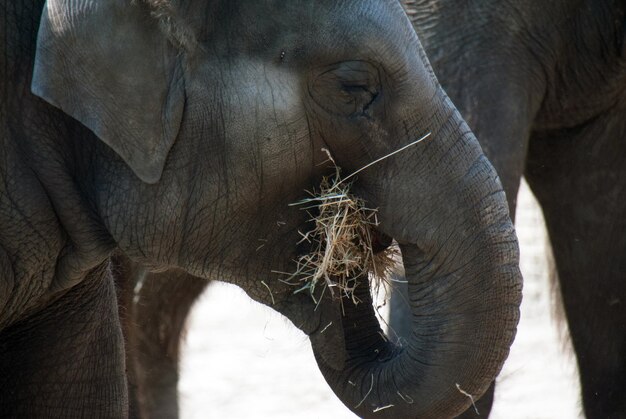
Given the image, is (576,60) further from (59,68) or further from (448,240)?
(59,68)

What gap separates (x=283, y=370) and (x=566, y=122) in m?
2.09

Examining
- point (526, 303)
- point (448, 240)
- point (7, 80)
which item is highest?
point (7, 80)

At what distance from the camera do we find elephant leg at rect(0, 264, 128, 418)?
10.7 ft

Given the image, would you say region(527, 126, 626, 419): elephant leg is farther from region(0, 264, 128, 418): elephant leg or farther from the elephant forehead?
the elephant forehead

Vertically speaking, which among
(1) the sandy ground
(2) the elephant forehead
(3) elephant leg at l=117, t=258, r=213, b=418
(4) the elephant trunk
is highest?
(2) the elephant forehead

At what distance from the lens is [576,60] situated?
4441 millimetres

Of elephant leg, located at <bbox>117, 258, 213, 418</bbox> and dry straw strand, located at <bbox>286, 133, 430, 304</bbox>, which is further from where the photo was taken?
elephant leg, located at <bbox>117, 258, 213, 418</bbox>

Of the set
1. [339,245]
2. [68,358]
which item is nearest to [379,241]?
[339,245]

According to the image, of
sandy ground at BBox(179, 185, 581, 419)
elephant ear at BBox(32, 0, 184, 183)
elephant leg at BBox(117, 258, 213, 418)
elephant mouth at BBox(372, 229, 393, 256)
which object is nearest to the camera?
elephant ear at BBox(32, 0, 184, 183)

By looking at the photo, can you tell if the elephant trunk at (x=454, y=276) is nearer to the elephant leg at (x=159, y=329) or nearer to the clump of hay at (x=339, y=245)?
the clump of hay at (x=339, y=245)

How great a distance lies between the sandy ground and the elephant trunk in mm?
2149

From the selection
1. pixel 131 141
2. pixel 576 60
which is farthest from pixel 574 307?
pixel 131 141

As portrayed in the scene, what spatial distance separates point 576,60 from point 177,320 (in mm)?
1675

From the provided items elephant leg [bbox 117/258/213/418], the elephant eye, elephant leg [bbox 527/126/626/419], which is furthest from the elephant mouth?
elephant leg [bbox 527/126/626/419]
